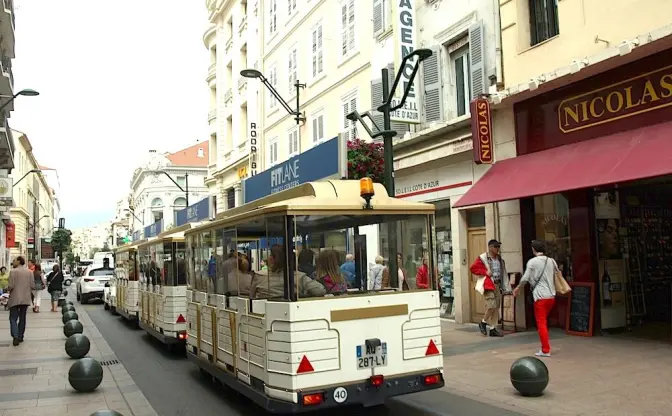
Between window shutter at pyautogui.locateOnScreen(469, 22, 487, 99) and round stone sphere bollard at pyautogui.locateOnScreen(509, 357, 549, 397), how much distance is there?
7711 mm

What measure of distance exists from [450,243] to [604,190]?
4.24 m

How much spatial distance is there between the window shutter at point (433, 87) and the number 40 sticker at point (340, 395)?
33.2ft

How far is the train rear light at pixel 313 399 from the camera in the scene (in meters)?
5.61

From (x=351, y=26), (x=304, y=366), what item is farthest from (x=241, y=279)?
(x=351, y=26)

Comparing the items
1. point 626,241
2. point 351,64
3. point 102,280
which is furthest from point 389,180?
point 102,280

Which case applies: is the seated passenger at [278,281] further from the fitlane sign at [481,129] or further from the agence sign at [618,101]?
the fitlane sign at [481,129]

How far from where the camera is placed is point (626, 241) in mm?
11672

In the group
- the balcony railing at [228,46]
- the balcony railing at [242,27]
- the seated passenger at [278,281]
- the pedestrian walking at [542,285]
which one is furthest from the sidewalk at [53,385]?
the balcony railing at [228,46]

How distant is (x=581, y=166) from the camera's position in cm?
1004

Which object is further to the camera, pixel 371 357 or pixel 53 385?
pixel 53 385

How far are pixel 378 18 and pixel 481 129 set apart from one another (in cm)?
638

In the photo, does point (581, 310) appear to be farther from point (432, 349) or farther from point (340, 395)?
point (340, 395)

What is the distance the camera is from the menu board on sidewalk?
1090 cm

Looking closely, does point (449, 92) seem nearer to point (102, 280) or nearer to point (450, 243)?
point (450, 243)
